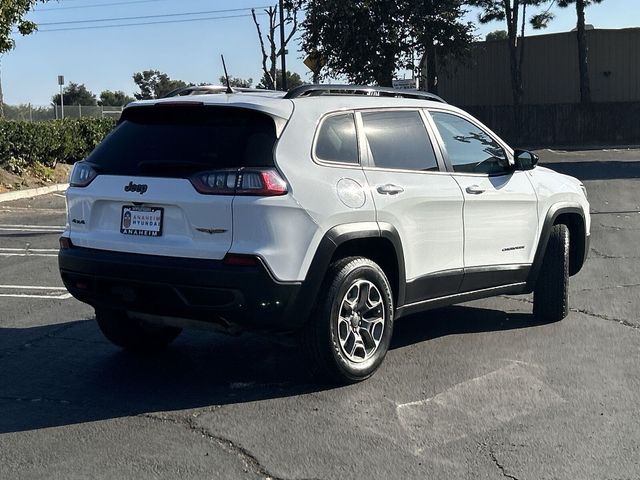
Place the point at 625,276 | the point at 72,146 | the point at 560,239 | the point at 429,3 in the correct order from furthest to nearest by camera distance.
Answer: the point at 429,3, the point at 72,146, the point at 625,276, the point at 560,239

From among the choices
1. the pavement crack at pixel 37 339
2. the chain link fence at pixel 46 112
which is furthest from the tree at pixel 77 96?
the pavement crack at pixel 37 339

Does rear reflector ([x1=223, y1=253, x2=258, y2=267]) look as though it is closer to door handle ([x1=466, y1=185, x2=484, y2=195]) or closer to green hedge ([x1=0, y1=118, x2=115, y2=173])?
door handle ([x1=466, y1=185, x2=484, y2=195])

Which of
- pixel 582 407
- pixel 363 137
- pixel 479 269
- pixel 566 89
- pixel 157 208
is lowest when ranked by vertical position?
pixel 582 407

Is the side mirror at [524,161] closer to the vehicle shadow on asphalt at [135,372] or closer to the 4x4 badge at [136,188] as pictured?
the vehicle shadow on asphalt at [135,372]

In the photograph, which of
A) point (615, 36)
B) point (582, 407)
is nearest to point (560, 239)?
point (582, 407)

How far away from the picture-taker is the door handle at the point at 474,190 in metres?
6.38

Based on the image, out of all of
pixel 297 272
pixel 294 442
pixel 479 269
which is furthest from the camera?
pixel 479 269

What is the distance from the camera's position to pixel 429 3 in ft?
131

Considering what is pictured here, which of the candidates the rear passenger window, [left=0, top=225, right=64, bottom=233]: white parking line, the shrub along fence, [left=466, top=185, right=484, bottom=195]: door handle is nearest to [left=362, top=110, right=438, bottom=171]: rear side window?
the rear passenger window

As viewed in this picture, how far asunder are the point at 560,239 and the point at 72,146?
16.8m

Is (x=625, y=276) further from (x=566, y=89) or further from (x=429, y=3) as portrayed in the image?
(x=566, y=89)

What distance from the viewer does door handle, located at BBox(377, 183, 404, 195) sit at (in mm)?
5594

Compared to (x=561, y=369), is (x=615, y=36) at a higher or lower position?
higher

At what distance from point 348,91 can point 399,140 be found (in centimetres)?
49
